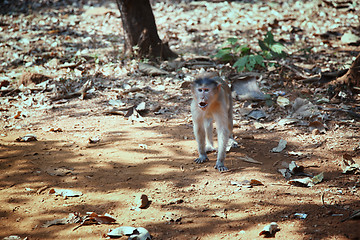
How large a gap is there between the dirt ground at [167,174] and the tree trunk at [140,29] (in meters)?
2.22

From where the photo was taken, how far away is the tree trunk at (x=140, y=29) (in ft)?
29.3

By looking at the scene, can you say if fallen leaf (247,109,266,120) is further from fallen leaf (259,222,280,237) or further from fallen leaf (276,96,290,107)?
fallen leaf (259,222,280,237)

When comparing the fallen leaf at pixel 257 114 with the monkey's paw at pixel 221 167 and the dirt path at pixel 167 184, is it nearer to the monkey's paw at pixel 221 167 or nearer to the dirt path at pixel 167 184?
the dirt path at pixel 167 184

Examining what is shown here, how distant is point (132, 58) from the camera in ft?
30.6

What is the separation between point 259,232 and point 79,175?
261 cm

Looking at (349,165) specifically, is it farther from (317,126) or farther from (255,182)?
(317,126)

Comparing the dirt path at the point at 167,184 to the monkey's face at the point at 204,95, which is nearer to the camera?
the dirt path at the point at 167,184

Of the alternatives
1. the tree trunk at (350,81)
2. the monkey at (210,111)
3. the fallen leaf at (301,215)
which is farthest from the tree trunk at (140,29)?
the fallen leaf at (301,215)

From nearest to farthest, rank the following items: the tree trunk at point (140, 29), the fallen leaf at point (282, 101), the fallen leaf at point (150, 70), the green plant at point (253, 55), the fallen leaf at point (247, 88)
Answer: the fallen leaf at point (282, 101) < the fallen leaf at point (247, 88) < the green plant at point (253, 55) < the fallen leaf at point (150, 70) < the tree trunk at point (140, 29)

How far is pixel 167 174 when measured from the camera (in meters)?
4.75

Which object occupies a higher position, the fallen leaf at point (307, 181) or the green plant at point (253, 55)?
the green plant at point (253, 55)

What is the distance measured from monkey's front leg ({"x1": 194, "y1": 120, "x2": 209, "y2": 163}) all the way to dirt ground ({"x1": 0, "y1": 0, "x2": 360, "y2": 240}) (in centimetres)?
14

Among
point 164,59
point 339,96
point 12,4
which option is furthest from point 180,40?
point 12,4

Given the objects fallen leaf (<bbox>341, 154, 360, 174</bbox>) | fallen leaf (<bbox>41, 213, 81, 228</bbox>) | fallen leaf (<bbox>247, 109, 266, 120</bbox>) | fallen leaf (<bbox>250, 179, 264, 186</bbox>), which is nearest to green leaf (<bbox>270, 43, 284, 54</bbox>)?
fallen leaf (<bbox>247, 109, 266, 120</bbox>)
